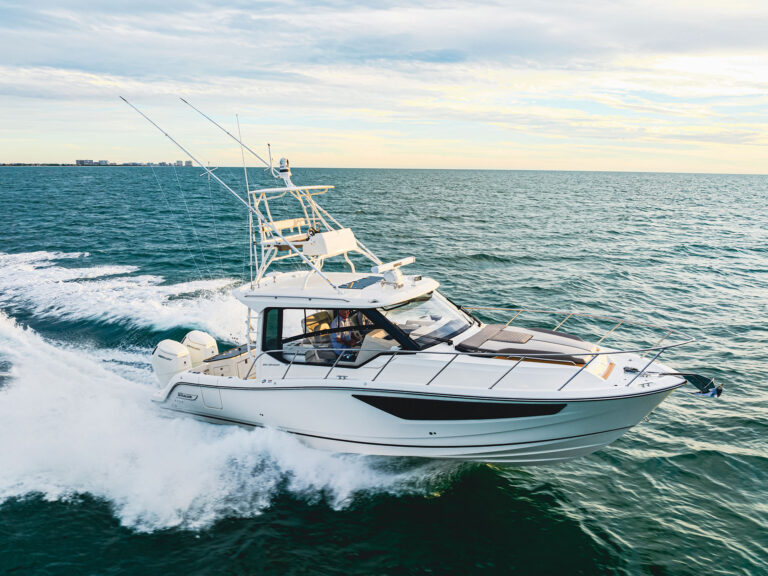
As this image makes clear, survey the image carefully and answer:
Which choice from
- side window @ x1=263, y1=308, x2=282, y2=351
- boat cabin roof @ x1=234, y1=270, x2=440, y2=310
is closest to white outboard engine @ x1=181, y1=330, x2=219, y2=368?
boat cabin roof @ x1=234, y1=270, x2=440, y2=310

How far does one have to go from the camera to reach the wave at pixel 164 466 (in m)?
6.59

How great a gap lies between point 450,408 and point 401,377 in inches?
29.4

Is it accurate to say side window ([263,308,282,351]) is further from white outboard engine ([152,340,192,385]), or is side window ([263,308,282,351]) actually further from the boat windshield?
white outboard engine ([152,340,192,385])

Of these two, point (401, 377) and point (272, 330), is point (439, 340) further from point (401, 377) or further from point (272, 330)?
point (272, 330)

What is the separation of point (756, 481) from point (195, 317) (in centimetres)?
1189

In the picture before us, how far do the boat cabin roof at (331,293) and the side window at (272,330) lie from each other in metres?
0.13

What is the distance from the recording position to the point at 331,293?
7.24m

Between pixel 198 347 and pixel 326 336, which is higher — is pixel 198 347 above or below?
below

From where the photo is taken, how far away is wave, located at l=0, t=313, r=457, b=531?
6590mm

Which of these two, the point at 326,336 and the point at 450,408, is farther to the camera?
the point at 326,336

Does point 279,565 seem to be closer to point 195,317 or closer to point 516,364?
point 516,364

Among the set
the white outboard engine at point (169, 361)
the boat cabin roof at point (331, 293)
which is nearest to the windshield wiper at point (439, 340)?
the boat cabin roof at point (331, 293)

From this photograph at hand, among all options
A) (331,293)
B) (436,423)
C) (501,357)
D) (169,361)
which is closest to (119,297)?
(169,361)

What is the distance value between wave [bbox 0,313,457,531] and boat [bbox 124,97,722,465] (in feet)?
1.02
